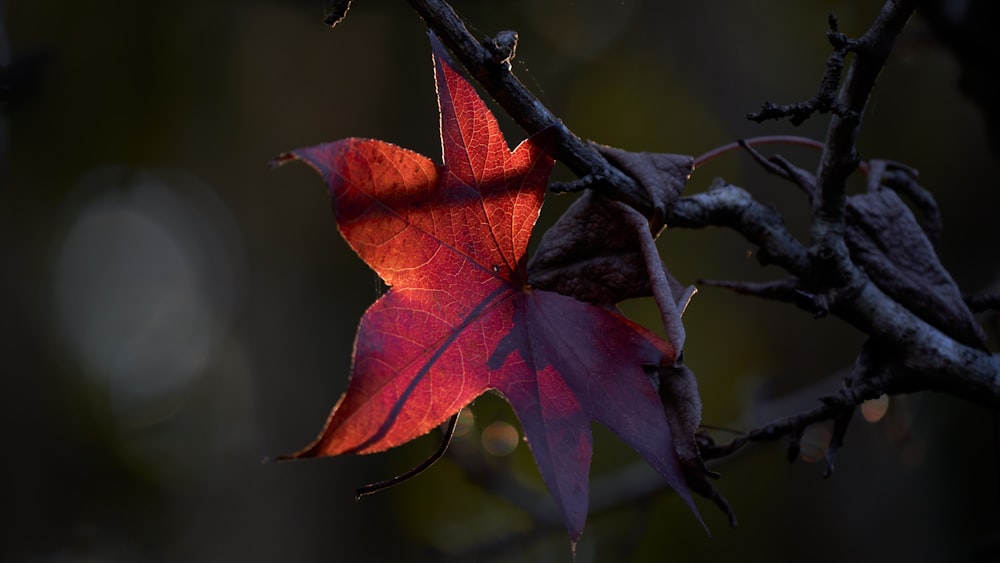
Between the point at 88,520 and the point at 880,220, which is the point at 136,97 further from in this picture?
the point at 880,220

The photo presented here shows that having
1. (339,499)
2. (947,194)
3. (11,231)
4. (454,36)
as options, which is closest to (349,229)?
(454,36)

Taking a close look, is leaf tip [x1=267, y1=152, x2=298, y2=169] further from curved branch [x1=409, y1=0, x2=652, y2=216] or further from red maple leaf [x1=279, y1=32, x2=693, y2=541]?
curved branch [x1=409, y1=0, x2=652, y2=216]

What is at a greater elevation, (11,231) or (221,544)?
(11,231)

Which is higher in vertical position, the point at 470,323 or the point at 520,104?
the point at 520,104

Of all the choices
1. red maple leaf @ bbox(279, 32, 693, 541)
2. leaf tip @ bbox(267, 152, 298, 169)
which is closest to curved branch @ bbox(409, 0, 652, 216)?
red maple leaf @ bbox(279, 32, 693, 541)

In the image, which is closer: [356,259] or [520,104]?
[520,104]

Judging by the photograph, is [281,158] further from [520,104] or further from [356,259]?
[356,259]

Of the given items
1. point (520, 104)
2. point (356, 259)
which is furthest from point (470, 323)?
point (356, 259)

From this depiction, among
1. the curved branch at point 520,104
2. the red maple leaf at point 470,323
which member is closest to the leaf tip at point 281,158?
the red maple leaf at point 470,323
